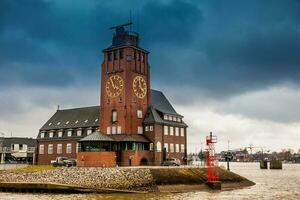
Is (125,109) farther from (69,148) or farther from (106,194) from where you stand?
(106,194)

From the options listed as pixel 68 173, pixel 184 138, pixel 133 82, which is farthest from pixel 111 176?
pixel 184 138

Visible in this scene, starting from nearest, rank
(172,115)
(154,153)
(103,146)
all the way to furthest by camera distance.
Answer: (103,146) < (154,153) < (172,115)

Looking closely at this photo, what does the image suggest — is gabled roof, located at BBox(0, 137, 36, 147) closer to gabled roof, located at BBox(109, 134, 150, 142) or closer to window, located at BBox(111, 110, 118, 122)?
window, located at BBox(111, 110, 118, 122)

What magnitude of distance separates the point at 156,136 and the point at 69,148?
80.7 ft

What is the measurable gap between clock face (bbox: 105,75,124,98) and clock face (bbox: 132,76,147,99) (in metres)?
2.63

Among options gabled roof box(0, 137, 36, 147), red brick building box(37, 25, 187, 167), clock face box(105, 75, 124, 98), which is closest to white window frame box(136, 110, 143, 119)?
red brick building box(37, 25, 187, 167)

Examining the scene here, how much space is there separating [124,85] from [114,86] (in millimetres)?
2638

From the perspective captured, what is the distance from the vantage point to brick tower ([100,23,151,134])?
7325cm

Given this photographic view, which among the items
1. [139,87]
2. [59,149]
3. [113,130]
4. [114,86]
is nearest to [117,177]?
[113,130]

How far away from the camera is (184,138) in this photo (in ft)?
267

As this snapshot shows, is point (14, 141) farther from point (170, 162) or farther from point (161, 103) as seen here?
point (170, 162)

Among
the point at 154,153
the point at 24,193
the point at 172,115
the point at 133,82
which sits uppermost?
the point at 133,82

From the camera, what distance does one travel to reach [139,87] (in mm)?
76000

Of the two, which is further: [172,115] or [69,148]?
[69,148]
